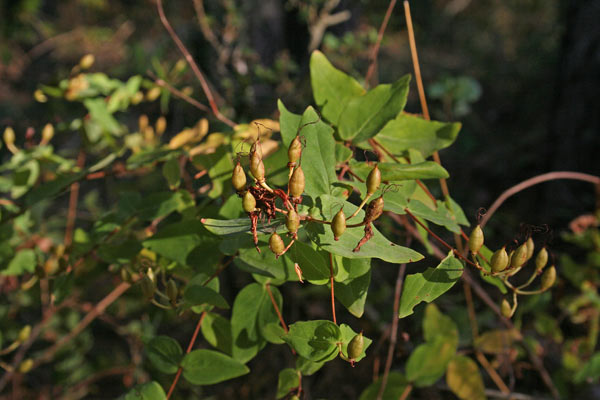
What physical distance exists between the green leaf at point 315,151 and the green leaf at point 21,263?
52 centimetres

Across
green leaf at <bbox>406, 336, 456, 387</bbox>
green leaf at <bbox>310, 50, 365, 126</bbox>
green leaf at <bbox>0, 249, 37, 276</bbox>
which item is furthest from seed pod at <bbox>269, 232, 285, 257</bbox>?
green leaf at <bbox>0, 249, 37, 276</bbox>

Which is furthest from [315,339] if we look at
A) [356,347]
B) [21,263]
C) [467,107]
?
[467,107]

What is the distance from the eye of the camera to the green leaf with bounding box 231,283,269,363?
49 cm

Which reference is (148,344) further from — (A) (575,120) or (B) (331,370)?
(A) (575,120)

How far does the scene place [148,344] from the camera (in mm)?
508

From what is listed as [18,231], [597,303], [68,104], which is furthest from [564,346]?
[68,104]

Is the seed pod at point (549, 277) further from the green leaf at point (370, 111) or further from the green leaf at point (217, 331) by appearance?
the green leaf at point (217, 331)

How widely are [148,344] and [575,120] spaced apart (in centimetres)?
122

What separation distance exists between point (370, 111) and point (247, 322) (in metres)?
0.27

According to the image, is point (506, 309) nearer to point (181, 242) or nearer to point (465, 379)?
point (465, 379)

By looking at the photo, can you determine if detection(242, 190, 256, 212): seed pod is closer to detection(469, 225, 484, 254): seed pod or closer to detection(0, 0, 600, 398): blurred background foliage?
detection(469, 225, 484, 254): seed pod

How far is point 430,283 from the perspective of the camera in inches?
14.9

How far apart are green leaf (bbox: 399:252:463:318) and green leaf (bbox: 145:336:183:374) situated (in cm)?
27

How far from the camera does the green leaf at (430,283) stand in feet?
1.21
